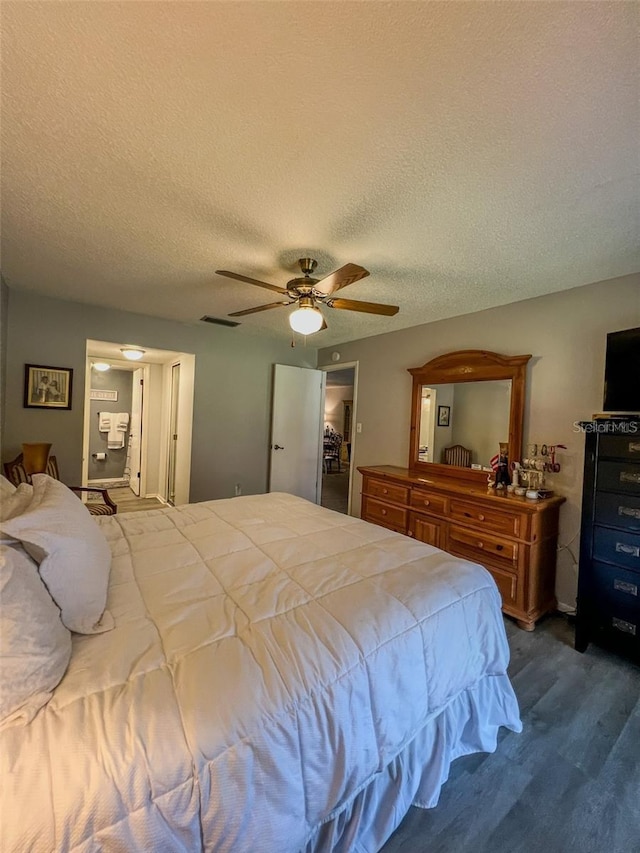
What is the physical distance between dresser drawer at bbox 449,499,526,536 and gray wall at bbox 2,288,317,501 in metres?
2.75

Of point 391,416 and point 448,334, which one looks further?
point 391,416

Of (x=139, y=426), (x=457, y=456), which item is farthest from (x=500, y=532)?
(x=139, y=426)

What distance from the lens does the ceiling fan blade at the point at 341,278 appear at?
186 centimetres

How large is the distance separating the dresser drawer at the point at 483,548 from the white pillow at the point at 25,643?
8.55ft

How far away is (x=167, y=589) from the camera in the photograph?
1.36 metres

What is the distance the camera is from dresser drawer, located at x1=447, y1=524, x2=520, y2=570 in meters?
2.52

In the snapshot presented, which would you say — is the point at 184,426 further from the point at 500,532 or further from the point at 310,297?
the point at 500,532

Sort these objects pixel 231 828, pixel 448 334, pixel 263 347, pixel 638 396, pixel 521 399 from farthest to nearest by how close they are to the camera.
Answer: pixel 263 347 → pixel 448 334 → pixel 521 399 → pixel 638 396 → pixel 231 828

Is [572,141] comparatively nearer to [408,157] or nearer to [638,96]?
[638,96]

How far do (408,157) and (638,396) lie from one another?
76.6 inches

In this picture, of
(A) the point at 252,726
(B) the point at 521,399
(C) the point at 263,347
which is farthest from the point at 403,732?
(C) the point at 263,347

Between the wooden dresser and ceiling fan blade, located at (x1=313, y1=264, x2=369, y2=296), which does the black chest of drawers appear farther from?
ceiling fan blade, located at (x1=313, y1=264, x2=369, y2=296)

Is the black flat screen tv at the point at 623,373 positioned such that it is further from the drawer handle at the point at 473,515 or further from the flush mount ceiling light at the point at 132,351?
the flush mount ceiling light at the point at 132,351

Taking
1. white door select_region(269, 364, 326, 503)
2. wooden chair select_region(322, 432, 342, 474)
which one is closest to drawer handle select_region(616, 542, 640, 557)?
white door select_region(269, 364, 326, 503)
